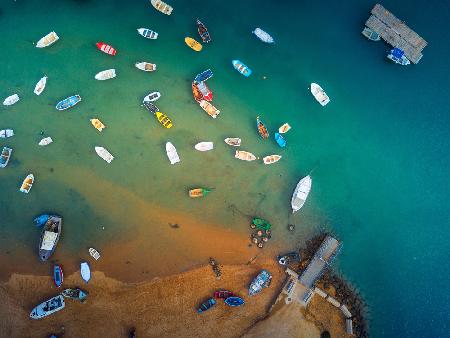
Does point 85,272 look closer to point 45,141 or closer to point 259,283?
point 45,141

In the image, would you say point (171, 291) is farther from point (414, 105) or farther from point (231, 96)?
point (414, 105)

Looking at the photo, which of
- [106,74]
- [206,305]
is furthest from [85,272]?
[106,74]

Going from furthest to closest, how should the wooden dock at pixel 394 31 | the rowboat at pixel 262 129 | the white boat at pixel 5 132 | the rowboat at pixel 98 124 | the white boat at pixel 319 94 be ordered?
the white boat at pixel 319 94, the wooden dock at pixel 394 31, the rowboat at pixel 262 129, the rowboat at pixel 98 124, the white boat at pixel 5 132

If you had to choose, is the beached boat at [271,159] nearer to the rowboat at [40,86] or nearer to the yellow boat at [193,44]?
the yellow boat at [193,44]

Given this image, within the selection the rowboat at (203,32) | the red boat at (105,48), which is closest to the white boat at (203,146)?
the rowboat at (203,32)

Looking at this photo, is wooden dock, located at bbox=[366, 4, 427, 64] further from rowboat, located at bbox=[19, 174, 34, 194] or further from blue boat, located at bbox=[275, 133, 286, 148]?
rowboat, located at bbox=[19, 174, 34, 194]

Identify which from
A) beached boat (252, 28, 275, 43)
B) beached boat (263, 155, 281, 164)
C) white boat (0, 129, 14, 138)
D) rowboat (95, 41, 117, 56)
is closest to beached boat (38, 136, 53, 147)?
white boat (0, 129, 14, 138)

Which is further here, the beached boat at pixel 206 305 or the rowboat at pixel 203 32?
the rowboat at pixel 203 32

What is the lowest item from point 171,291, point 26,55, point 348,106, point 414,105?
point 171,291

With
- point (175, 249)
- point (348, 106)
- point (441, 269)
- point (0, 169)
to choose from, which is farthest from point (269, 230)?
point (0, 169)
